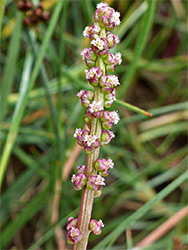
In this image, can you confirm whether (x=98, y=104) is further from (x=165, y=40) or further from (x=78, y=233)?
(x=165, y=40)

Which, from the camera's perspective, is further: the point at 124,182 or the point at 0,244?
the point at 124,182

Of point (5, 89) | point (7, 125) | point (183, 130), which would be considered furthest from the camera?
point (183, 130)

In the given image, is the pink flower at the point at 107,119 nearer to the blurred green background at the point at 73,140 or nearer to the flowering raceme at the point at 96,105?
the flowering raceme at the point at 96,105

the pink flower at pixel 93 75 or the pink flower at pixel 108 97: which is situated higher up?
the pink flower at pixel 93 75

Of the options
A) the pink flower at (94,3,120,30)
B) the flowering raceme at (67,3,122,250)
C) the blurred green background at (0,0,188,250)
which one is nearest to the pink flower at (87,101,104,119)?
the flowering raceme at (67,3,122,250)

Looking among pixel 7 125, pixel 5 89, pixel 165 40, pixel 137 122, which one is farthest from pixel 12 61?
pixel 165 40

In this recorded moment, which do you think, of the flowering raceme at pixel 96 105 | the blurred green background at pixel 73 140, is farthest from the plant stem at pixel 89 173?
the blurred green background at pixel 73 140

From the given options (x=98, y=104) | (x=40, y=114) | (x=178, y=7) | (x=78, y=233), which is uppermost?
(x=178, y=7)
